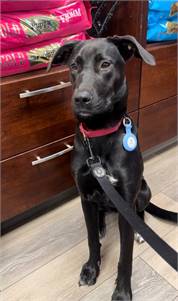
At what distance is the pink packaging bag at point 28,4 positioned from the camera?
3.42ft

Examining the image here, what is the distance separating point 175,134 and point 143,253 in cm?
88

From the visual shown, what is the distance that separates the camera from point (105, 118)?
3.06 feet

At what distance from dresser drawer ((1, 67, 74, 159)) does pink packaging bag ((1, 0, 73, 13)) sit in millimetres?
219

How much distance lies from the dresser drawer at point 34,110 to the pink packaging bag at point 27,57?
0.10 ft

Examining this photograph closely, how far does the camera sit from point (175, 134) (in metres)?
1.92

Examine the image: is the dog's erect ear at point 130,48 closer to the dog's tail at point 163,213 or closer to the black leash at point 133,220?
the black leash at point 133,220

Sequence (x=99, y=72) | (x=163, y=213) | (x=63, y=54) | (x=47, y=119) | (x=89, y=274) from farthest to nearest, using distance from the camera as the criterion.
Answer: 1. (x=163, y=213)
2. (x=47, y=119)
3. (x=89, y=274)
4. (x=63, y=54)
5. (x=99, y=72)

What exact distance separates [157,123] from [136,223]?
110 cm

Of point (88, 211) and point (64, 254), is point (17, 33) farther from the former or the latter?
point (64, 254)

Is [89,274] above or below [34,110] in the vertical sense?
below

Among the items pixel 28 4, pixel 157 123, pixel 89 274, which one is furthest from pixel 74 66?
pixel 157 123

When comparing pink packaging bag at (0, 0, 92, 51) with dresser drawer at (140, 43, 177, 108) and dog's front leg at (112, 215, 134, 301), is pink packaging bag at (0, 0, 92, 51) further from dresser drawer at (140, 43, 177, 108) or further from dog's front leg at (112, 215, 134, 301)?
dog's front leg at (112, 215, 134, 301)

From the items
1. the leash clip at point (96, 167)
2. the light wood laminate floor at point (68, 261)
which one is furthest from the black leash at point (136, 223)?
the light wood laminate floor at point (68, 261)

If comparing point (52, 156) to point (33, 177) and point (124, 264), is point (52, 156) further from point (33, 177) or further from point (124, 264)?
point (124, 264)
